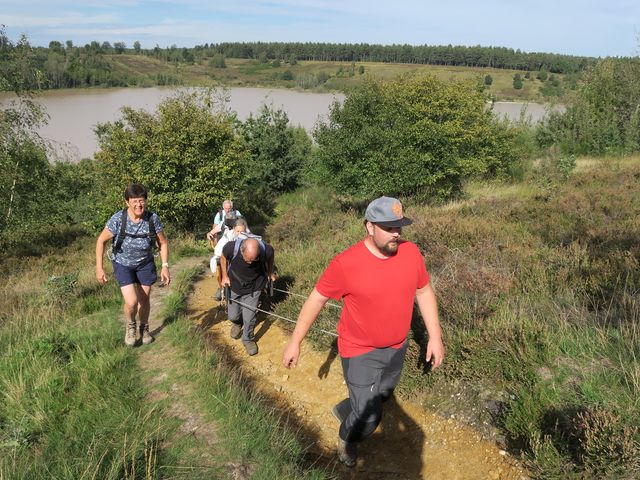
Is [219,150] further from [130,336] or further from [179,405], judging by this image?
[179,405]

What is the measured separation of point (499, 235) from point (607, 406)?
4.69 meters

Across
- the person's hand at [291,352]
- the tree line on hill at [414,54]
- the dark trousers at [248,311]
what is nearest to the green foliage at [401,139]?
the dark trousers at [248,311]

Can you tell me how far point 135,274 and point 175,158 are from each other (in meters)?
9.46

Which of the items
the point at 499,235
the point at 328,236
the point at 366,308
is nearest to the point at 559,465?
the point at 366,308

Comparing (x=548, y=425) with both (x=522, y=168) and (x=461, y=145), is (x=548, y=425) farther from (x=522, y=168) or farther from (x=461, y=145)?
(x=522, y=168)

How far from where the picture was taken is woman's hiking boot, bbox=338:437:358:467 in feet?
11.1

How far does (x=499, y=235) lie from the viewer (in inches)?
294

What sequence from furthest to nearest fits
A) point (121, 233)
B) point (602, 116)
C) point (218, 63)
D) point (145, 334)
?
point (218, 63)
point (602, 116)
point (145, 334)
point (121, 233)

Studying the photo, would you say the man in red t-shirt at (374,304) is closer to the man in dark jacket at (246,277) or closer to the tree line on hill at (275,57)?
the man in dark jacket at (246,277)

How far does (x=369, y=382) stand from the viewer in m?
3.02

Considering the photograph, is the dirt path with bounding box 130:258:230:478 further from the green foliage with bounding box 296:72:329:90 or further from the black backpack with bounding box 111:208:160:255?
the green foliage with bounding box 296:72:329:90

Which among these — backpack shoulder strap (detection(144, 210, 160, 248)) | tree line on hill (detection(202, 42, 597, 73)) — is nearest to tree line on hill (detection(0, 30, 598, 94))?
tree line on hill (detection(202, 42, 597, 73))

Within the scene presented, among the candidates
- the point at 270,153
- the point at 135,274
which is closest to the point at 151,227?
the point at 135,274

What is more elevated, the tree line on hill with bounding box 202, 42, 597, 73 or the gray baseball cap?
the tree line on hill with bounding box 202, 42, 597, 73
